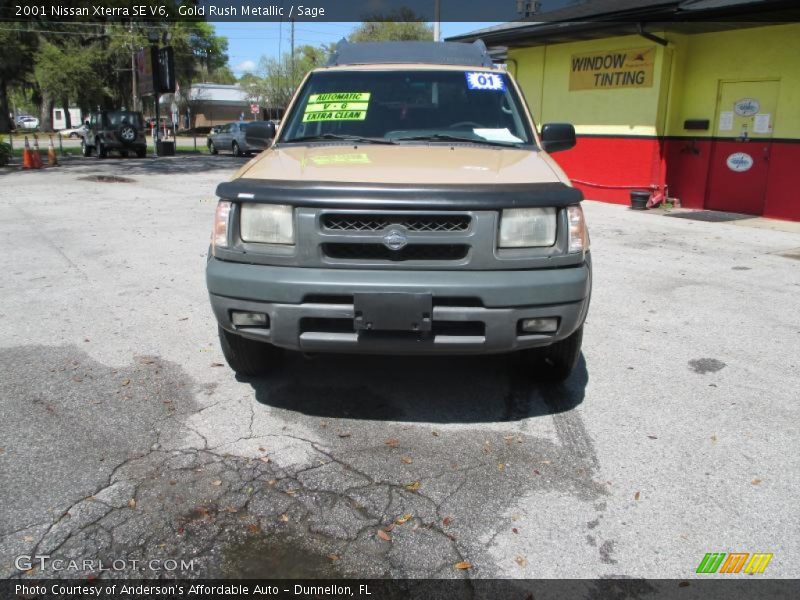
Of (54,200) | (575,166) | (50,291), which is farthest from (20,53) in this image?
(50,291)

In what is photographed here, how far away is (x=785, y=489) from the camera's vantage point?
3061mm

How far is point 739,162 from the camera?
1195 centimetres

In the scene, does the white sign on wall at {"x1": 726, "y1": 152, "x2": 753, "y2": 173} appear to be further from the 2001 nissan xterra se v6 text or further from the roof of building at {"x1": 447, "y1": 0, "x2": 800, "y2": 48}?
the 2001 nissan xterra se v6 text

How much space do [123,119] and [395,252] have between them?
26.9 meters

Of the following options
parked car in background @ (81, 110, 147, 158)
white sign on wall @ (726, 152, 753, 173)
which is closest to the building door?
white sign on wall @ (726, 152, 753, 173)

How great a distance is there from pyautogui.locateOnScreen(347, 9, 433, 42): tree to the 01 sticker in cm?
4648

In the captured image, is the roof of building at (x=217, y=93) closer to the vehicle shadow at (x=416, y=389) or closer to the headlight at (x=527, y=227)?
the vehicle shadow at (x=416, y=389)

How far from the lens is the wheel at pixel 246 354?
3.88 meters

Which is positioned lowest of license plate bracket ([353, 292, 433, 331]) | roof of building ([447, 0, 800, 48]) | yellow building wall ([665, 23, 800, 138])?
license plate bracket ([353, 292, 433, 331])

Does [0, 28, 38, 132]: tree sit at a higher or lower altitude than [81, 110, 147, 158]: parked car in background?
higher

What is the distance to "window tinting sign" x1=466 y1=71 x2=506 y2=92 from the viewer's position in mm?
4691

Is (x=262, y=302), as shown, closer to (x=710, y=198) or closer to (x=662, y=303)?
(x=662, y=303)

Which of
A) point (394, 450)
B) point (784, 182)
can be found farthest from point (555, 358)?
point (784, 182)

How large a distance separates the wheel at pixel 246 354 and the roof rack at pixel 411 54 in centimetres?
246
